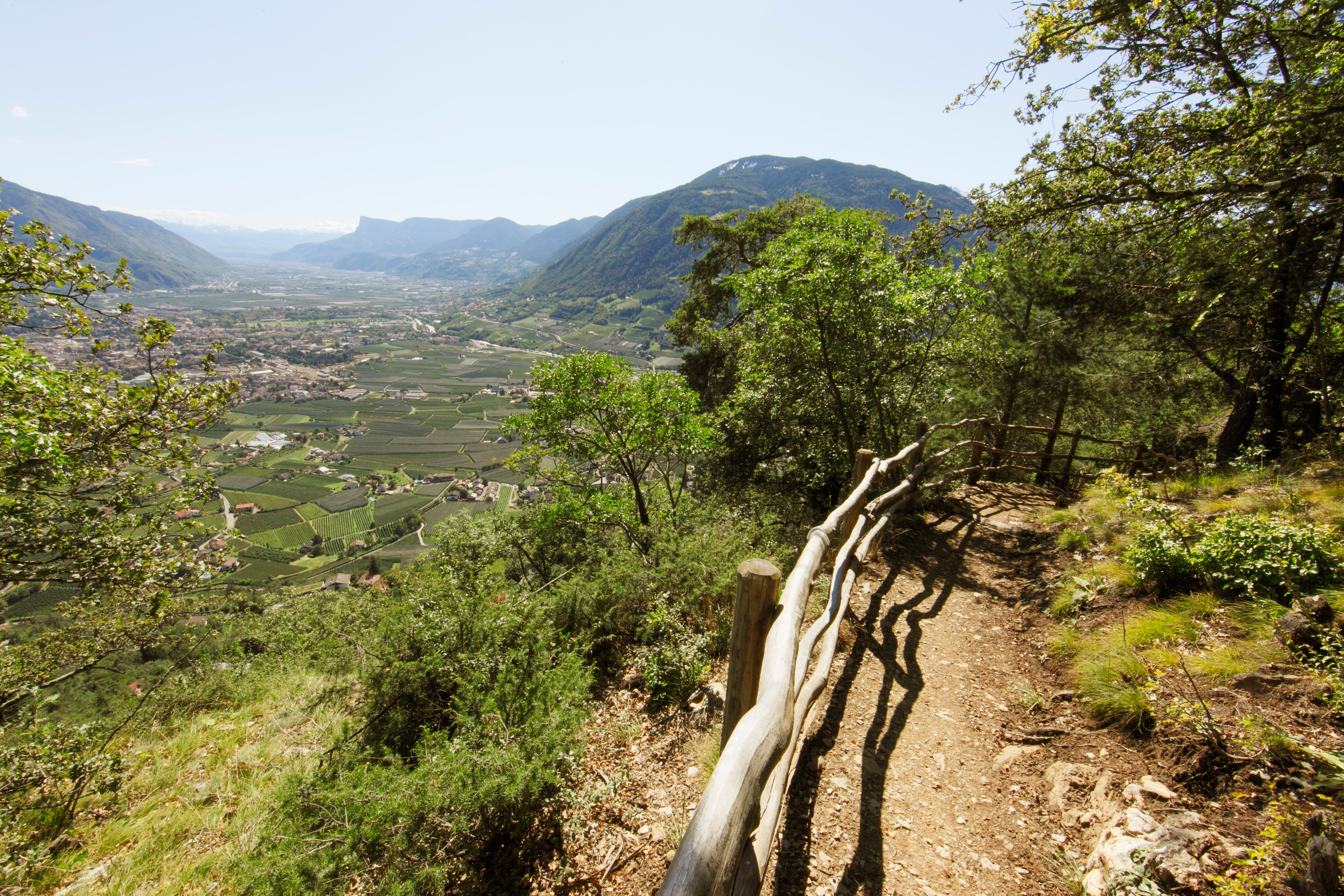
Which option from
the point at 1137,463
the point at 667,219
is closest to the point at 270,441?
the point at 1137,463

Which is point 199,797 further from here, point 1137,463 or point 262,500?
point 262,500

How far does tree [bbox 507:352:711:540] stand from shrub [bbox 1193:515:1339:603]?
20.5 feet

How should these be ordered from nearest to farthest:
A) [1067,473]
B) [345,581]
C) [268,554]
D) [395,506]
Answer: [1067,473] < [345,581] < [268,554] < [395,506]

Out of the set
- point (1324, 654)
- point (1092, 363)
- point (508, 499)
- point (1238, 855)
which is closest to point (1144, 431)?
point (1092, 363)

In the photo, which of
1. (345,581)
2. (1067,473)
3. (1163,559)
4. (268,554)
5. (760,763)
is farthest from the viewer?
(268,554)

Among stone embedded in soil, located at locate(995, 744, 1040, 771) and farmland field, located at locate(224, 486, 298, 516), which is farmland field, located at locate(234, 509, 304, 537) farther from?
stone embedded in soil, located at locate(995, 744, 1040, 771)

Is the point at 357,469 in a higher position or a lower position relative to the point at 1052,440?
lower

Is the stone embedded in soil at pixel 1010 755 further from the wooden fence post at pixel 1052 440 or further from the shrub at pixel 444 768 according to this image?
the wooden fence post at pixel 1052 440

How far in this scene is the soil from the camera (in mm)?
2326

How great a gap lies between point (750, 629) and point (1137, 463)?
9.89 meters

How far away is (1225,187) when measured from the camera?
4.91 m

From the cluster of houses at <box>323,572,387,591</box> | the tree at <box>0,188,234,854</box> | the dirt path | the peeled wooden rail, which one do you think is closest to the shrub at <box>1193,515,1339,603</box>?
the dirt path

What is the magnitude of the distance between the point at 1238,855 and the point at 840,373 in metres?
6.91

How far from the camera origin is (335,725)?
524 cm
